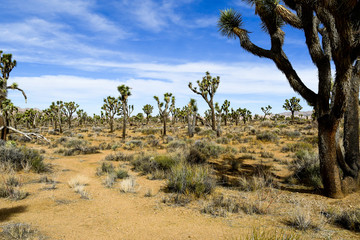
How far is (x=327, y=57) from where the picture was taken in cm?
612

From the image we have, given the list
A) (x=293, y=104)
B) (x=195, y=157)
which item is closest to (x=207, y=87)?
(x=195, y=157)

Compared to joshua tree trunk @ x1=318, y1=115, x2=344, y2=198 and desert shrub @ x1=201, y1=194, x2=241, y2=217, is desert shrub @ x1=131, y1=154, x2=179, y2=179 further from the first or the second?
joshua tree trunk @ x1=318, y1=115, x2=344, y2=198

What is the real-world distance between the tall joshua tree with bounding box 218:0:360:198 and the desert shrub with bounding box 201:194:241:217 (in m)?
3.00

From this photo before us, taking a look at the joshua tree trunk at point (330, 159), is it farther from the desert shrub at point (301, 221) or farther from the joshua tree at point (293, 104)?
the joshua tree at point (293, 104)

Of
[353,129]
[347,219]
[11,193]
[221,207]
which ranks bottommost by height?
[11,193]

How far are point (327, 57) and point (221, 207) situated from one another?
5447 millimetres

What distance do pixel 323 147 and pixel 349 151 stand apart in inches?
53.4

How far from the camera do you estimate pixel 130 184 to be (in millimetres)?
7102

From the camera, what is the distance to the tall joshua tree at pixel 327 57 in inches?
191

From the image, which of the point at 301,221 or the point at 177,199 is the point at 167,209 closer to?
the point at 177,199

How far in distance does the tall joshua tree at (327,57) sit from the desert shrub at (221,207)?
3.00 meters

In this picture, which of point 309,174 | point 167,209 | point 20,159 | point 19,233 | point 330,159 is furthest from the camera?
point 20,159

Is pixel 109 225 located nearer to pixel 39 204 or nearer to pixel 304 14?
pixel 39 204

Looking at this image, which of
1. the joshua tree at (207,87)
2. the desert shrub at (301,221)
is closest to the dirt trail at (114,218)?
the desert shrub at (301,221)
